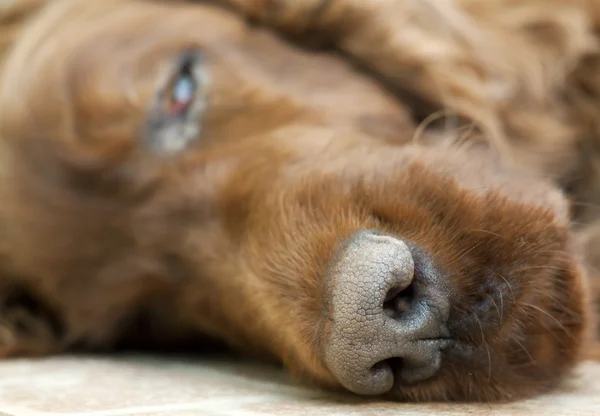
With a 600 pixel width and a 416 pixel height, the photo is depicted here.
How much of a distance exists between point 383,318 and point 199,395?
1.65 ft

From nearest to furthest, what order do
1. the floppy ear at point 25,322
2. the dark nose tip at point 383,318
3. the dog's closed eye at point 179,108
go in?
the dark nose tip at point 383,318 < the dog's closed eye at point 179,108 < the floppy ear at point 25,322

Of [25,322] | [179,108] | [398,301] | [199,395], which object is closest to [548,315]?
[398,301]

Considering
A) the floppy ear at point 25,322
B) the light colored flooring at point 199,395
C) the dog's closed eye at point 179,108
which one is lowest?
the light colored flooring at point 199,395

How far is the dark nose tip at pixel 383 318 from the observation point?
1.30 m

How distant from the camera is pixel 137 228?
7.48 ft

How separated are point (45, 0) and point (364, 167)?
5.55 feet

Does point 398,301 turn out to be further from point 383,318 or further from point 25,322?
point 25,322

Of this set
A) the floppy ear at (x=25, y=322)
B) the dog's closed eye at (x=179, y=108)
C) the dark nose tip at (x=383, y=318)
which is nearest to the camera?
the dark nose tip at (x=383, y=318)

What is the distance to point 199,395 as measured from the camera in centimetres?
162

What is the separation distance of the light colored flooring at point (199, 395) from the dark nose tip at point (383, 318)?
66 millimetres

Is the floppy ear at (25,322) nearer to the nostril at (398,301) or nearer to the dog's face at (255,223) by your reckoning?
the dog's face at (255,223)

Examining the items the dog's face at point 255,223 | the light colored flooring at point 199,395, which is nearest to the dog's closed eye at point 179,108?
the dog's face at point 255,223

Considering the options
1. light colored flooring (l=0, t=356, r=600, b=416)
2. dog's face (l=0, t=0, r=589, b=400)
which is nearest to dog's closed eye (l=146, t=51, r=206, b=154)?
dog's face (l=0, t=0, r=589, b=400)

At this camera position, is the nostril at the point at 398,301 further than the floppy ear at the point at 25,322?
No
